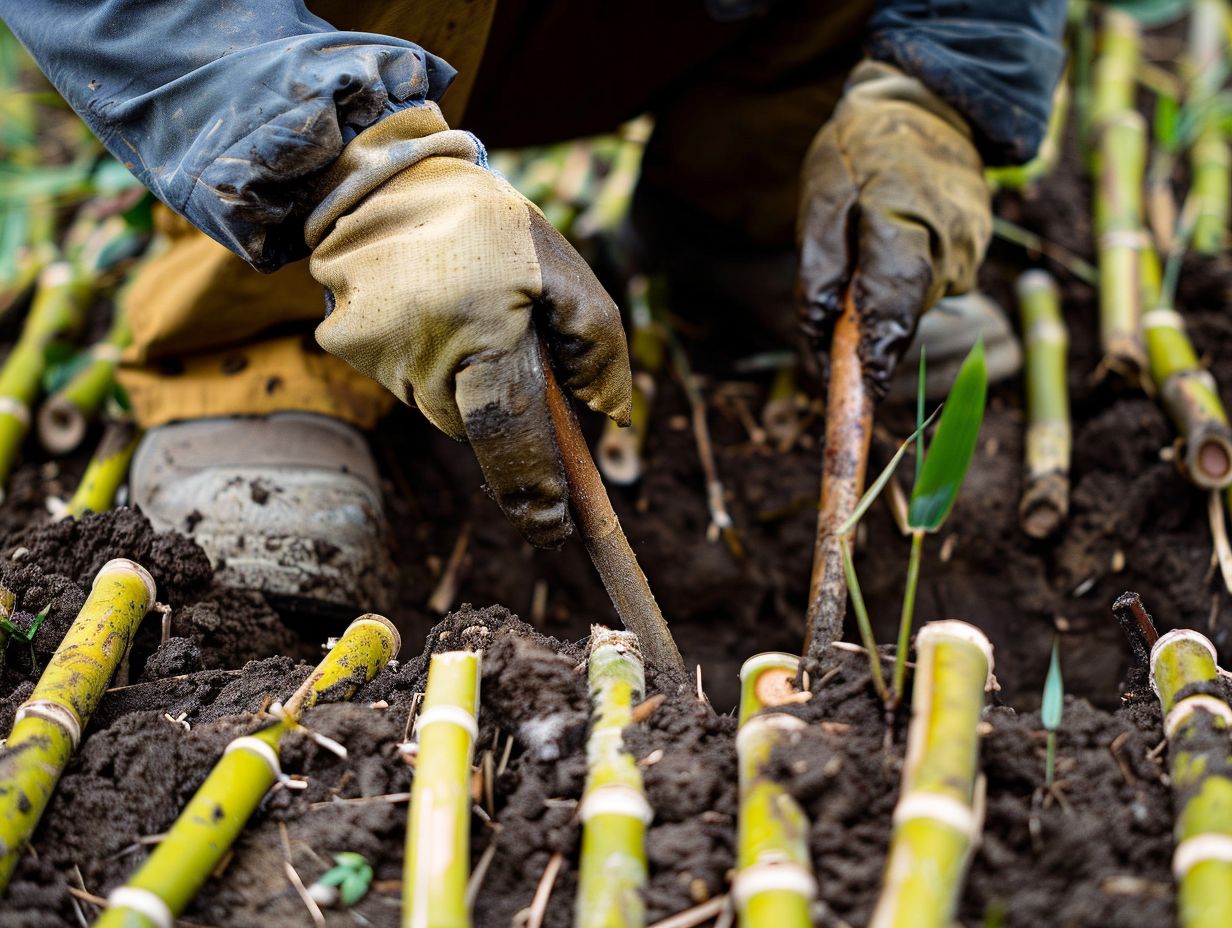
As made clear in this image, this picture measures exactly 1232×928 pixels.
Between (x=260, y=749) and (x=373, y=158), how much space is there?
0.67 m

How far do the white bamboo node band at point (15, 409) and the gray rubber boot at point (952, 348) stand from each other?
1685 mm

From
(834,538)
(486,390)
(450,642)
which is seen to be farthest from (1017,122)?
(450,642)

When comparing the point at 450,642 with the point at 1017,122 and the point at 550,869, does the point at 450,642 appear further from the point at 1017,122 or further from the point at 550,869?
the point at 1017,122

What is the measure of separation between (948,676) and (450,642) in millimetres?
551

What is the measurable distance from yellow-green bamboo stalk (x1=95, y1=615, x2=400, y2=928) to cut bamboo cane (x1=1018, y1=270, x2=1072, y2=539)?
4.22 ft

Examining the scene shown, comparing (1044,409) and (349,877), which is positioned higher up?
(349,877)

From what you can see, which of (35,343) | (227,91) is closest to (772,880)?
(227,91)

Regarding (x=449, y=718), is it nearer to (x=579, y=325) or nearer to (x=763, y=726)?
(x=763, y=726)

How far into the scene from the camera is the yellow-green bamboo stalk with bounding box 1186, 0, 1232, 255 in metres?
2.48

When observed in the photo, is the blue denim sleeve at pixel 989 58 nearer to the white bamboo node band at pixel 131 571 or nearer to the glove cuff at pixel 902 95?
the glove cuff at pixel 902 95

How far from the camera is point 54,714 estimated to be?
1140 millimetres

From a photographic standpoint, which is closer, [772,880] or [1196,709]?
[772,880]

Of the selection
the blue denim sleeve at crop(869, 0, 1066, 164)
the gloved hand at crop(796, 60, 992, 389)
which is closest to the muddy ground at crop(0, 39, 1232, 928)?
the gloved hand at crop(796, 60, 992, 389)

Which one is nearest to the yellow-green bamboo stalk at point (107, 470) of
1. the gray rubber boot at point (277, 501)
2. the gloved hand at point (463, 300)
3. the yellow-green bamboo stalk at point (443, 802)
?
the gray rubber boot at point (277, 501)
